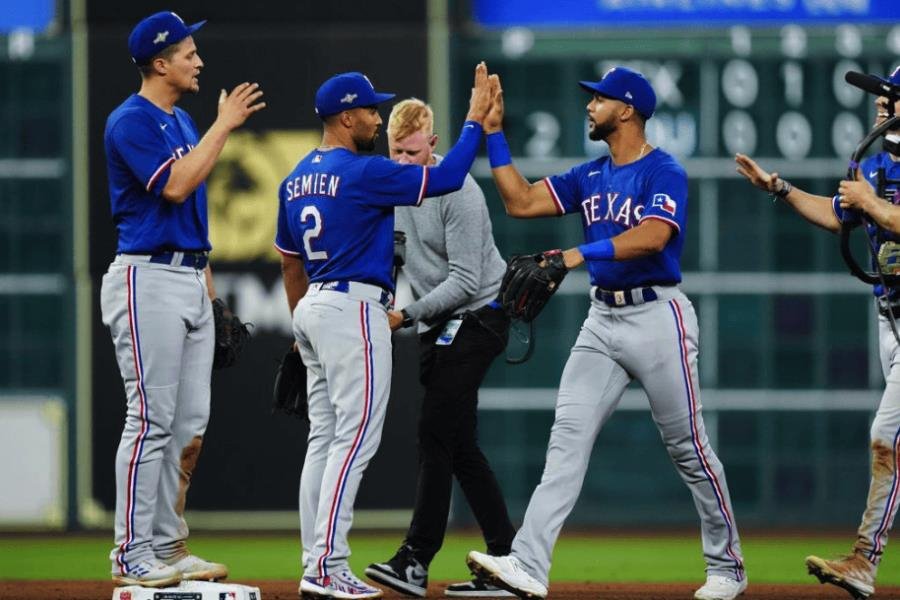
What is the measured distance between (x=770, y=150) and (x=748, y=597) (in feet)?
16.2

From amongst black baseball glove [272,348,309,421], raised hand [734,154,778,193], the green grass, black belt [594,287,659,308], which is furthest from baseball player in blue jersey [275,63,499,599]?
the green grass

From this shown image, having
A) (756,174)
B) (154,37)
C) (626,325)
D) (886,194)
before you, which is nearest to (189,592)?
(626,325)

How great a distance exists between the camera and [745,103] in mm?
11211

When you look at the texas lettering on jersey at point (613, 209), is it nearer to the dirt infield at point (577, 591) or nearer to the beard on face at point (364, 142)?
the beard on face at point (364, 142)

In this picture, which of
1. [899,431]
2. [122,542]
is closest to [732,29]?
[899,431]

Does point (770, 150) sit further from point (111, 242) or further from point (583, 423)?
point (583, 423)

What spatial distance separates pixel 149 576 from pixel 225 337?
1053 millimetres

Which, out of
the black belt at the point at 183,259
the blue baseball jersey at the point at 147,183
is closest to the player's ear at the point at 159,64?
the blue baseball jersey at the point at 147,183

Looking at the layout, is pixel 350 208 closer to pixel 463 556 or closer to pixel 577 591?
pixel 577 591

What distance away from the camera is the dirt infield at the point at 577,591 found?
678 cm

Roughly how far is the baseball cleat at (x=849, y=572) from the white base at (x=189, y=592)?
2.06 meters

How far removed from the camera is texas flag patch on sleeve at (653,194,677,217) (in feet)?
20.1

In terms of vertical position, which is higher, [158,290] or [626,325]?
[158,290]

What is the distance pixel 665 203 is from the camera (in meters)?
6.13
